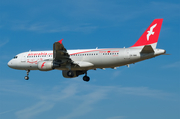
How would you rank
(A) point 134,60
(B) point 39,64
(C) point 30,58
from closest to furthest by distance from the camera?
(A) point 134,60, (B) point 39,64, (C) point 30,58

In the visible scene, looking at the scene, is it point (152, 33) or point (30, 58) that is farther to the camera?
point (30, 58)

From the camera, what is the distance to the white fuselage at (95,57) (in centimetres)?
3772

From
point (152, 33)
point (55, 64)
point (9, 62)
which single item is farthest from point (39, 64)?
point (152, 33)

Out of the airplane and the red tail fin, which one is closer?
the airplane

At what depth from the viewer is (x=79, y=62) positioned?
40.7 metres

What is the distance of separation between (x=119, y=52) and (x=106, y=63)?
2287mm

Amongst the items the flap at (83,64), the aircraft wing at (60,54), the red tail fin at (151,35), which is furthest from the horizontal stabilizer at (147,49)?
the aircraft wing at (60,54)

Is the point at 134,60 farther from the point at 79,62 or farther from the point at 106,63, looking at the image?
the point at 79,62

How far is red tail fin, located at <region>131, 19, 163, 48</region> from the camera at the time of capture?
37.9m

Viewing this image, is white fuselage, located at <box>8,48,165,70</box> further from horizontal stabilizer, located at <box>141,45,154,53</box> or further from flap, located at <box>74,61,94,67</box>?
horizontal stabilizer, located at <box>141,45,154,53</box>

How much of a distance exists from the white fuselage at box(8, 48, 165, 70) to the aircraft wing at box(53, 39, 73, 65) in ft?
4.39

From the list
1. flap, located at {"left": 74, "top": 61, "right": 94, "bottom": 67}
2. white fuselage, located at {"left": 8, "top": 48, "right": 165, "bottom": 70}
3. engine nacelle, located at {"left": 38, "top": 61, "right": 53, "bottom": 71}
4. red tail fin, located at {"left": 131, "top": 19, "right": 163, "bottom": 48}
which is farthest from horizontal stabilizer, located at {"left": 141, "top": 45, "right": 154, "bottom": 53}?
engine nacelle, located at {"left": 38, "top": 61, "right": 53, "bottom": 71}

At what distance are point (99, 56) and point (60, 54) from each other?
207 inches

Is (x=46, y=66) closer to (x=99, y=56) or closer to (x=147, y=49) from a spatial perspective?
(x=99, y=56)
